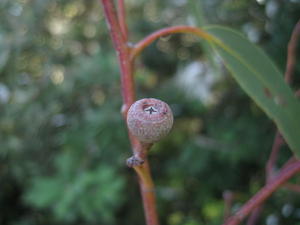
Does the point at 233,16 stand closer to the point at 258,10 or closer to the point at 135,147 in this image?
the point at 258,10

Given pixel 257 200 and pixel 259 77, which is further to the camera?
pixel 259 77

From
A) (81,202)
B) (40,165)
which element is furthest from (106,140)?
(40,165)

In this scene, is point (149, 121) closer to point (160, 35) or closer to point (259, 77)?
point (160, 35)

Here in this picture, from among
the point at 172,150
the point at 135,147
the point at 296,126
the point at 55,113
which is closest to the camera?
the point at 135,147

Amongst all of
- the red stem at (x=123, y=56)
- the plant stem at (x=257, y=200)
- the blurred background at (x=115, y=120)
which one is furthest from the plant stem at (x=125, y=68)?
the blurred background at (x=115, y=120)

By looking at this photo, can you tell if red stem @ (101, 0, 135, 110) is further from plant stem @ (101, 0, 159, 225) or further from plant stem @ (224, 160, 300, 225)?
plant stem @ (224, 160, 300, 225)

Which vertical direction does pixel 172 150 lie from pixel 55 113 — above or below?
below

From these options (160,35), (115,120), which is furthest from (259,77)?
(115,120)
